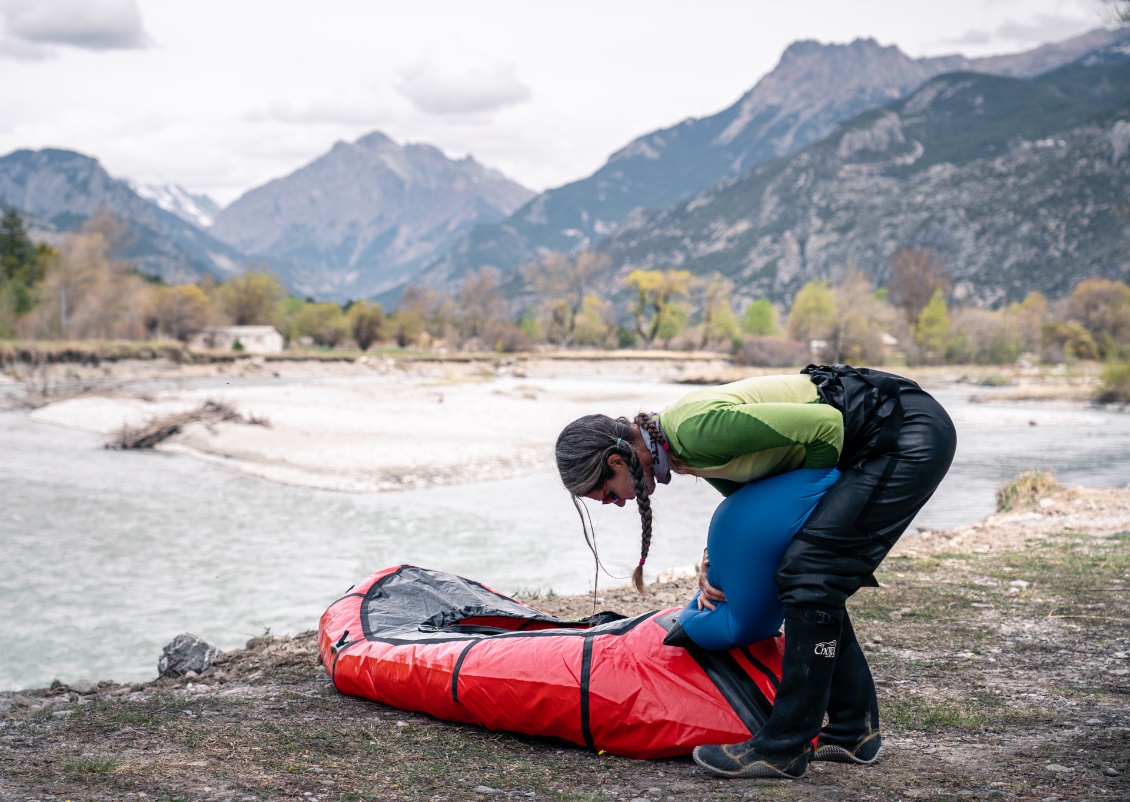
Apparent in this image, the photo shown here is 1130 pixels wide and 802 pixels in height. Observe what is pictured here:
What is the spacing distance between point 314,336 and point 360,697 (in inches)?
3480

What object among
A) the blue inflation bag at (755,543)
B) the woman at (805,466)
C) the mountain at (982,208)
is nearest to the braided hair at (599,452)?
the woman at (805,466)

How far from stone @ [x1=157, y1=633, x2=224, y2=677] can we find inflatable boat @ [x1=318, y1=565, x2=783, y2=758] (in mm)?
1672

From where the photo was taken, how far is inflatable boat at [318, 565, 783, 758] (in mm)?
3918

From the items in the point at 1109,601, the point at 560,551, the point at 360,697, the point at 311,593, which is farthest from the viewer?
the point at 560,551

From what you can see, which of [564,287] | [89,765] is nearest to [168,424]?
[89,765]

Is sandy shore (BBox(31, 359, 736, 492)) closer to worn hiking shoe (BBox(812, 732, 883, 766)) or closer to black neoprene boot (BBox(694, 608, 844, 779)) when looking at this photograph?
worn hiking shoe (BBox(812, 732, 883, 766))

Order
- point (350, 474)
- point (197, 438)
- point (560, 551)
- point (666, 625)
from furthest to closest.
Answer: point (197, 438) < point (350, 474) < point (560, 551) < point (666, 625)

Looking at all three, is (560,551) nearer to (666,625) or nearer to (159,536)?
(159,536)

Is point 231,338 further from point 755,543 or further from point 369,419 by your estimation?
point 755,543

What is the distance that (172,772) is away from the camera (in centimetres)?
350

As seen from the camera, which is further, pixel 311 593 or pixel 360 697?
pixel 311 593

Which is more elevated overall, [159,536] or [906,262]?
[906,262]

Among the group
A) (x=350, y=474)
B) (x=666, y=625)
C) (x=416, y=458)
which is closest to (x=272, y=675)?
(x=666, y=625)

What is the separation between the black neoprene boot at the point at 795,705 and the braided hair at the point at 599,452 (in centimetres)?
71
